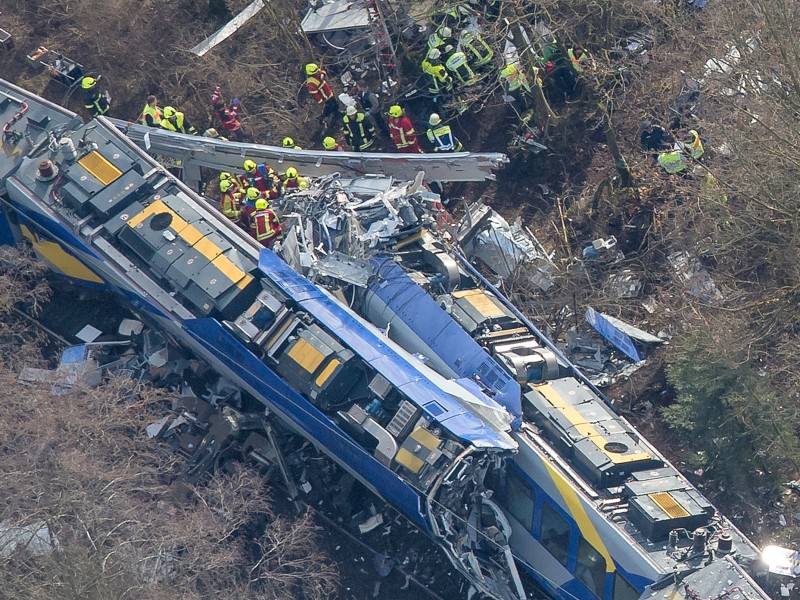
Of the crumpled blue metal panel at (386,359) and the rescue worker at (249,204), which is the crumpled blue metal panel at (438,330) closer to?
the crumpled blue metal panel at (386,359)

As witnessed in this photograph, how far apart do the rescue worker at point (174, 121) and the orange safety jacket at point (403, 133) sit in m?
4.74

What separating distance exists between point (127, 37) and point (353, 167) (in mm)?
7598

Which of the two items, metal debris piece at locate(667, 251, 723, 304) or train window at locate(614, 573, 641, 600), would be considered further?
metal debris piece at locate(667, 251, 723, 304)

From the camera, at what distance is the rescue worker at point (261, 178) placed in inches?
997

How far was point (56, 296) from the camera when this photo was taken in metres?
25.2

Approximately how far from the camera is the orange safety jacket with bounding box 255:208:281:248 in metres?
24.6

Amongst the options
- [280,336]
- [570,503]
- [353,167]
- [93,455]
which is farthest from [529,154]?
[93,455]

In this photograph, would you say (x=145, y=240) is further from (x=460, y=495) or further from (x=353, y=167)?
(x=460, y=495)

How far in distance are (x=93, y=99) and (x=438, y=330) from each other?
11.0 meters

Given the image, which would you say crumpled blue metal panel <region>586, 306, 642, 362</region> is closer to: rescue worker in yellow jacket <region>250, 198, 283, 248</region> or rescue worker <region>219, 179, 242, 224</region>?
rescue worker in yellow jacket <region>250, 198, 283, 248</region>

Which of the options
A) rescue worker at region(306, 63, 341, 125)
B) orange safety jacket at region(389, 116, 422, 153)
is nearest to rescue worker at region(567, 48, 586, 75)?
orange safety jacket at region(389, 116, 422, 153)

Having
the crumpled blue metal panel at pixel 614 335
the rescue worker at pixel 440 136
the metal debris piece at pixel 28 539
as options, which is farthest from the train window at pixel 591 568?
the rescue worker at pixel 440 136

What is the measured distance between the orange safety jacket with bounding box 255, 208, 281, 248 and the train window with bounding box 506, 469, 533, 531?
7426 mm

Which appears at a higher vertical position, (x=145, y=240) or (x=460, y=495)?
(x=145, y=240)
